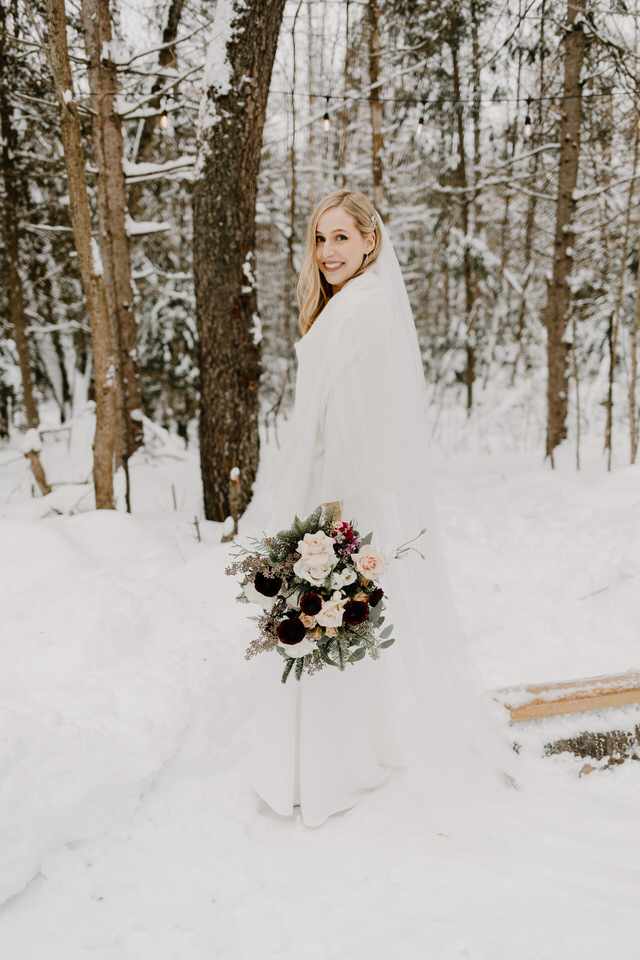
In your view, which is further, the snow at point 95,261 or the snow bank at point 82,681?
the snow at point 95,261

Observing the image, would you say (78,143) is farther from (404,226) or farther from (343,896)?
(404,226)

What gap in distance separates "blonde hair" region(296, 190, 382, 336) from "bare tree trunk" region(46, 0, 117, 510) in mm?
2137

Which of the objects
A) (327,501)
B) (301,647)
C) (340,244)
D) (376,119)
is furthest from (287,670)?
(376,119)

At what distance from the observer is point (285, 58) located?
9055 mm

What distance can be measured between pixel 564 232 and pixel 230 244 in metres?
4.68

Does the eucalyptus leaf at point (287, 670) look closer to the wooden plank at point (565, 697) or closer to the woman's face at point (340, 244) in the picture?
the wooden plank at point (565, 697)

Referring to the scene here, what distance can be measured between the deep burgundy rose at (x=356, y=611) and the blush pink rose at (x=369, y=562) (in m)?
0.10

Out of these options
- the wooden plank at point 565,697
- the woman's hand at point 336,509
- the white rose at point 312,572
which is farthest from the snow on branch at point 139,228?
the wooden plank at point 565,697

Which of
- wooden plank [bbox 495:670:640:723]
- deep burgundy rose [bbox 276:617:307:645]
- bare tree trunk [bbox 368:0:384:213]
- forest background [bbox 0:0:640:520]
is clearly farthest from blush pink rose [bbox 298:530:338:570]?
bare tree trunk [bbox 368:0:384:213]

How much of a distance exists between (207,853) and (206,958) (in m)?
0.44

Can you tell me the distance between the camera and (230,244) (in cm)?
480

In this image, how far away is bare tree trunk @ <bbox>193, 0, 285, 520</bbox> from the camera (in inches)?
179

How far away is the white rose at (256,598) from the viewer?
2119 mm

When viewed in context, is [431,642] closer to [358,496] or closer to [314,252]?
[358,496]
